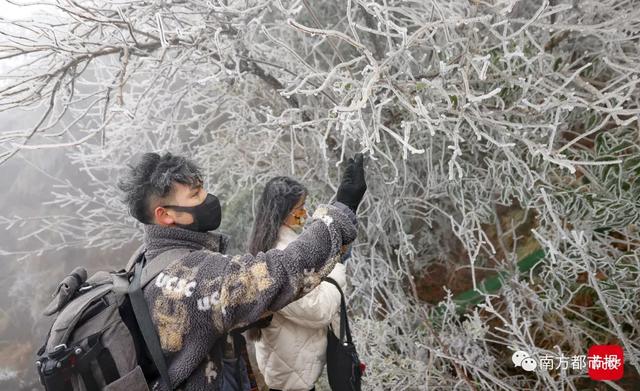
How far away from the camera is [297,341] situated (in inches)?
83.7

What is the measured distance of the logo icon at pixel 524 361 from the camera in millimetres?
2361

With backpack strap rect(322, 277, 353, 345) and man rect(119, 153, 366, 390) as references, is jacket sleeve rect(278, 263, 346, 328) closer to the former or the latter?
backpack strap rect(322, 277, 353, 345)

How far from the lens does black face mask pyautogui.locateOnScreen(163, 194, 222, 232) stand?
160 centimetres

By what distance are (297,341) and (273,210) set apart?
69 cm

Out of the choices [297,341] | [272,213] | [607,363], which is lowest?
[607,363]

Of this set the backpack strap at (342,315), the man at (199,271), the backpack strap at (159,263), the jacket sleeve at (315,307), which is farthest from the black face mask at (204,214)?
the backpack strap at (342,315)

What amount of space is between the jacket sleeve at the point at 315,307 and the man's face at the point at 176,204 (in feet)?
2.16

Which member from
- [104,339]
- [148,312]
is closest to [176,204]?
[148,312]

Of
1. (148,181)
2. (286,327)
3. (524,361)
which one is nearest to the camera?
(148,181)

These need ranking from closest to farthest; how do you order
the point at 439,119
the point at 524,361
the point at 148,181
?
the point at 148,181
the point at 439,119
the point at 524,361

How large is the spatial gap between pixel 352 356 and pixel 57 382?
4.37 feet

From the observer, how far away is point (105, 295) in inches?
55.1

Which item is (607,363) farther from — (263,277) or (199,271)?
(199,271)

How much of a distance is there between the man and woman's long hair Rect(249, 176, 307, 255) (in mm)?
494
